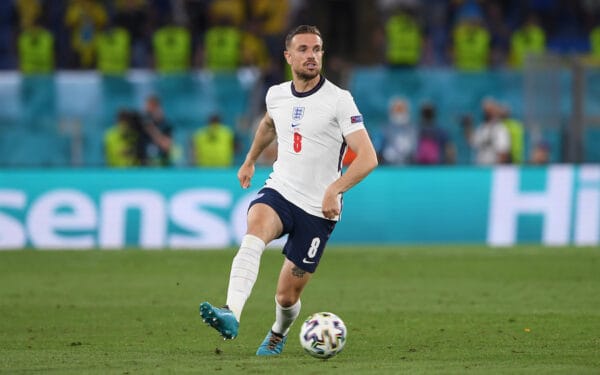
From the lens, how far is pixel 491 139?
822 inches

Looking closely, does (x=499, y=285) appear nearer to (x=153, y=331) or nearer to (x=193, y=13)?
(x=153, y=331)

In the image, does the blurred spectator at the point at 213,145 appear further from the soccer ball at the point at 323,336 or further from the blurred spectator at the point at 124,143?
the soccer ball at the point at 323,336

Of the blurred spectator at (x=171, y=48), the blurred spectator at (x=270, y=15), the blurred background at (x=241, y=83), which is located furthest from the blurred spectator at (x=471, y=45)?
the blurred spectator at (x=171, y=48)

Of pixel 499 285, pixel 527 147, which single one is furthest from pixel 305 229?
pixel 527 147

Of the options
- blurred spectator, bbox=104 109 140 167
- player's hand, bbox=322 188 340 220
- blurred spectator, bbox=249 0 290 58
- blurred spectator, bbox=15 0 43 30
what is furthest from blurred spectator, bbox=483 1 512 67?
player's hand, bbox=322 188 340 220

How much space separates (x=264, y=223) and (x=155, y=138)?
12.7m

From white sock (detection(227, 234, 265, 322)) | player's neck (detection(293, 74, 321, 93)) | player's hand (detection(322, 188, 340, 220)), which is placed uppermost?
player's neck (detection(293, 74, 321, 93))

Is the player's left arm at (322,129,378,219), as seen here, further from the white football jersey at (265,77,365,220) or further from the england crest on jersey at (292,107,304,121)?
the england crest on jersey at (292,107,304,121)

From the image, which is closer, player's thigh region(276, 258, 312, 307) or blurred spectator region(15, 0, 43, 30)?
player's thigh region(276, 258, 312, 307)

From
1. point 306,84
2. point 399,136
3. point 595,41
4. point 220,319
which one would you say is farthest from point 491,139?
point 220,319

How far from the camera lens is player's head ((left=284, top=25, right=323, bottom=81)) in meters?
8.73

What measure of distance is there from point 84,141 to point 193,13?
17.7 ft

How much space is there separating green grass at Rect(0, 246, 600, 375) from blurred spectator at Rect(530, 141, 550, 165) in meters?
2.37

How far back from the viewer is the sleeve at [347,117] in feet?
28.4
